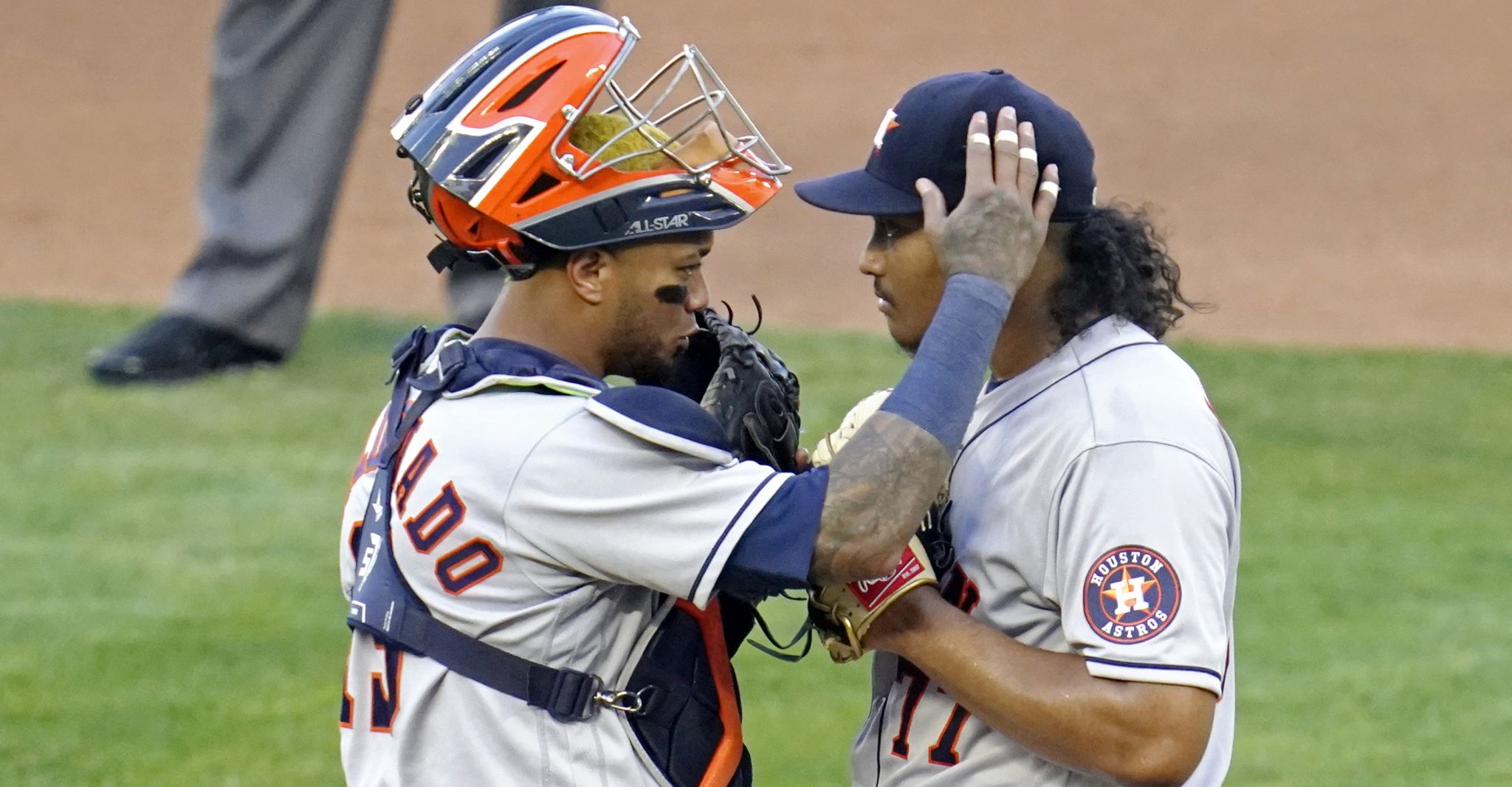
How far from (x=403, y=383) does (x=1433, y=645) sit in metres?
4.59

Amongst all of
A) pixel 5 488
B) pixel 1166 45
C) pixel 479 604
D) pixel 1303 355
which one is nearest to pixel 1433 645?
pixel 1303 355

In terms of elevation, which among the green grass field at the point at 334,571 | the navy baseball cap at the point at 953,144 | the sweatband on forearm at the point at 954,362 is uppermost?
the navy baseball cap at the point at 953,144

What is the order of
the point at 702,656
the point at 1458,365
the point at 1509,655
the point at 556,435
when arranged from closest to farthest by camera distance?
the point at 556,435, the point at 702,656, the point at 1509,655, the point at 1458,365

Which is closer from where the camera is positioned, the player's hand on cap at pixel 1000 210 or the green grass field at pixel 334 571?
the player's hand on cap at pixel 1000 210

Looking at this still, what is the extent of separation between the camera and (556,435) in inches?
98.3

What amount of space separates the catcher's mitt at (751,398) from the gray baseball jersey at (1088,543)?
26 centimetres

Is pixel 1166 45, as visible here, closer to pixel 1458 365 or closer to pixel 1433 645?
pixel 1458 365

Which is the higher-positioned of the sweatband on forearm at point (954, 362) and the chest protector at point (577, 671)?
the sweatband on forearm at point (954, 362)

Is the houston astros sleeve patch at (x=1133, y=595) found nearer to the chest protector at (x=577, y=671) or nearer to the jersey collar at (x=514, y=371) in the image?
the chest protector at (x=577, y=671)

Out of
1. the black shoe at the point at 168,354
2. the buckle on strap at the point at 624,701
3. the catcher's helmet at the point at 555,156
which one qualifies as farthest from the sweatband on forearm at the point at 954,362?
the black shoe at the point at 168,354

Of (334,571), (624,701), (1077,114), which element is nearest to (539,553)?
(624,701)

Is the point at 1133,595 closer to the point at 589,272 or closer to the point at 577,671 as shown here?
the point at 577,671

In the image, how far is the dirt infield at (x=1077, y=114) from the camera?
38.7 ft

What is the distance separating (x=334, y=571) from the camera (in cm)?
679
